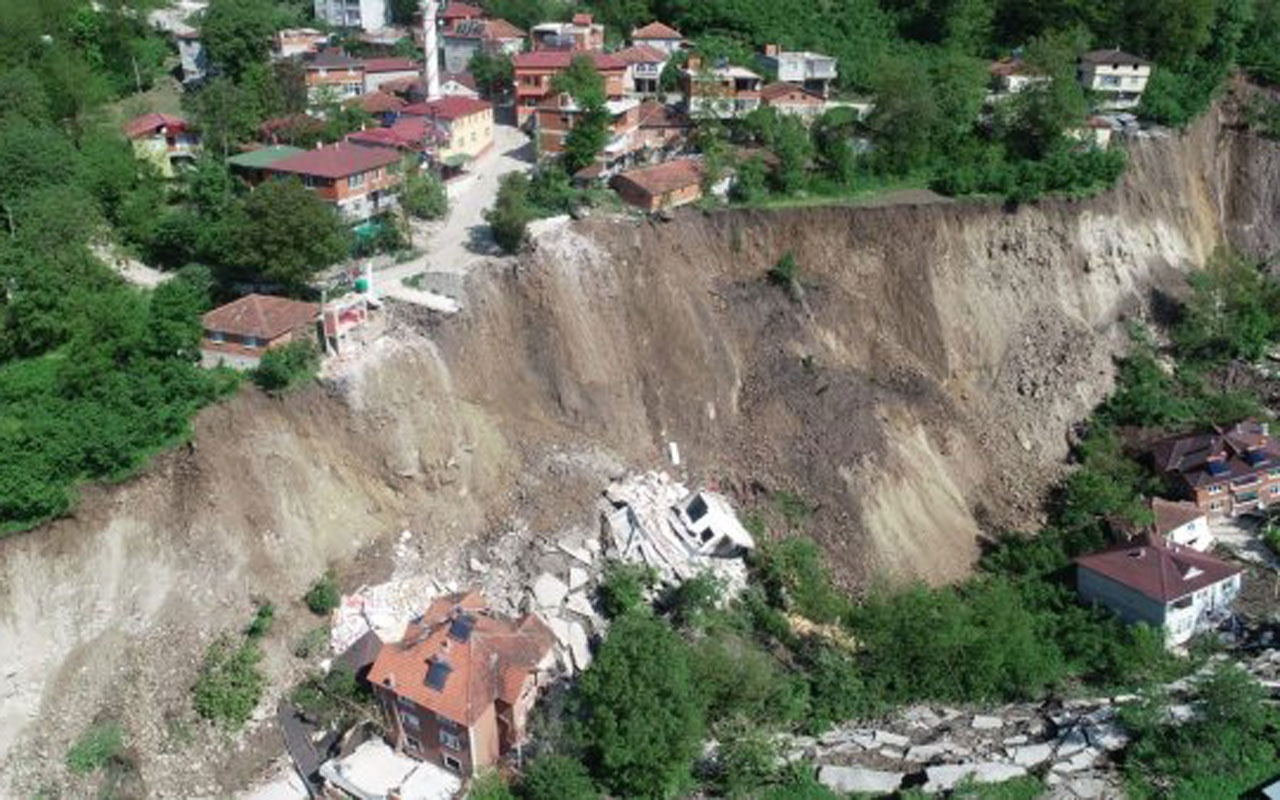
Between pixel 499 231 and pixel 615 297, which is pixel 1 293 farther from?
pixel 615 297

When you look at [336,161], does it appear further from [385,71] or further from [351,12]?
[351,12]

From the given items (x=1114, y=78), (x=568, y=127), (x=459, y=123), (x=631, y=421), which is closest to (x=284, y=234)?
(x=631, y=421)

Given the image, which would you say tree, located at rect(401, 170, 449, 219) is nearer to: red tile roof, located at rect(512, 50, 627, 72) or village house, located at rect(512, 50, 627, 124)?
village house, located at rect(512, 50, 627, 124)

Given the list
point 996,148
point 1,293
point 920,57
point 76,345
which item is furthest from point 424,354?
point 920,57

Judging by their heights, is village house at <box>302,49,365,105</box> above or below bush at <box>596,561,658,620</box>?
above

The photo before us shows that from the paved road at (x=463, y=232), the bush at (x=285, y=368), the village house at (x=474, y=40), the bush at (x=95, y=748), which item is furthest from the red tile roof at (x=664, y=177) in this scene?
the bush at (x=95, y=748)

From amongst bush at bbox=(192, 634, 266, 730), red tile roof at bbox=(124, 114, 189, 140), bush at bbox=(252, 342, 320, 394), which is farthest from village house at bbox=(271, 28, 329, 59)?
bush at bbox=(192, 634, 266, 730)

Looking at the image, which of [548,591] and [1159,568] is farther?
[1159,568]
